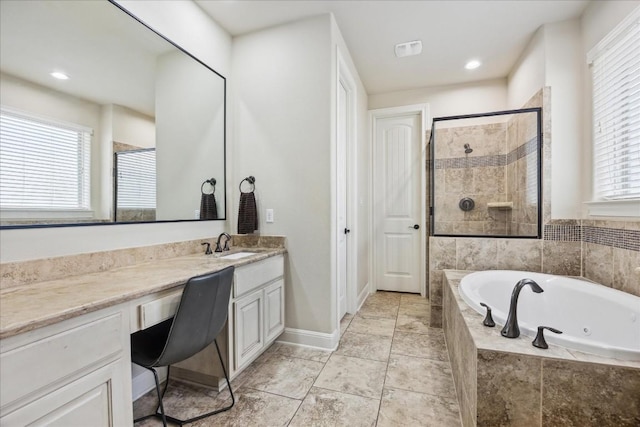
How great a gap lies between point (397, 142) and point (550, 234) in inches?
76.7

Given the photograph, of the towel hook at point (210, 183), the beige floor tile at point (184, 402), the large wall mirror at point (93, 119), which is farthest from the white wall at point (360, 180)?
the beige floor tile at point (184, 402)

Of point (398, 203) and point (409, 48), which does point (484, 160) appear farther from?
point (409, 48)

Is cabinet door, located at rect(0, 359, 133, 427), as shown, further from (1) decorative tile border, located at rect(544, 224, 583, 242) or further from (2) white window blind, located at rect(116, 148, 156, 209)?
(1) decorative tile border, located at rect(544, 224, 583, 242)

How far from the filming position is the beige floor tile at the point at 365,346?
2.18 metres

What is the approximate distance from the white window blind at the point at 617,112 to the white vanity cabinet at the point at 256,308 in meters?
2.39

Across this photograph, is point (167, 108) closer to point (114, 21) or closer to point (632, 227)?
point (114, 21)

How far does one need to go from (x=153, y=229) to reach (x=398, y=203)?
2.85 m

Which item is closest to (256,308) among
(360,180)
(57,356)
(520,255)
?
(57,356)

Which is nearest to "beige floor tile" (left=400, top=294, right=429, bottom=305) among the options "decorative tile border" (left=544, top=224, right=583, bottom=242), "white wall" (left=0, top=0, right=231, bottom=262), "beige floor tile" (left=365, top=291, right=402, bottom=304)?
"beige floor tile" (left=365, top=291, right=402, bottom=304)

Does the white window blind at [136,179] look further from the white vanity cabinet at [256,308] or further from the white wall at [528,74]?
the white wall at [528,74]

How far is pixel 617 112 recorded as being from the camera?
1899mm

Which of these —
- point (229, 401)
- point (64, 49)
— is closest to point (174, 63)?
point (64, 49)

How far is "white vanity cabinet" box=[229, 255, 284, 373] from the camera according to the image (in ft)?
5.65

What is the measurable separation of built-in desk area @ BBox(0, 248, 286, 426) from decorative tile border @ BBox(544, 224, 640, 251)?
258 centimetres
